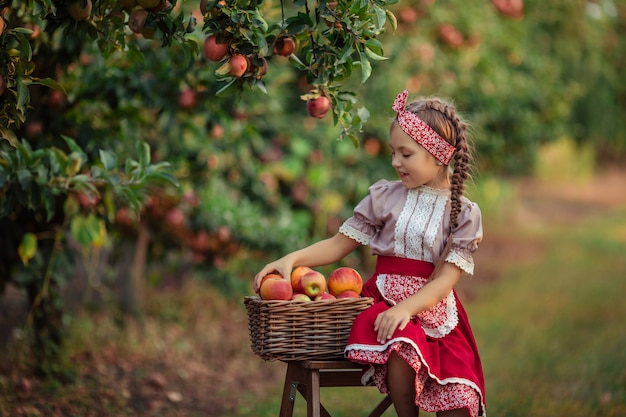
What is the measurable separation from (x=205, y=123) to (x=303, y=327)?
6.57 ft

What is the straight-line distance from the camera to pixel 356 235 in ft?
9.25

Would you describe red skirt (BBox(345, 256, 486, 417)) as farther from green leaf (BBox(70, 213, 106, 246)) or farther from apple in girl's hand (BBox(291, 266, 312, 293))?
green leaf (BBox(70, 213, 106, 246))

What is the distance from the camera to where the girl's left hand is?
2.47 m

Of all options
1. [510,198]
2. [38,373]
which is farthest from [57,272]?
[510,198]

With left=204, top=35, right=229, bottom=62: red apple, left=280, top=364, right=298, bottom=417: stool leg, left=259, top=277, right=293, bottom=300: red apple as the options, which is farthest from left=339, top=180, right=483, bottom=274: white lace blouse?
left=204, top=35, right=229, bottom=62: red apple

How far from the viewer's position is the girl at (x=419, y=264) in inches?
98.9

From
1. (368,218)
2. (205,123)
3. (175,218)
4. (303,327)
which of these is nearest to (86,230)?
(205,123)

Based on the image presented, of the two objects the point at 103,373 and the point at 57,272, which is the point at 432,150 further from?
the point at 103,373

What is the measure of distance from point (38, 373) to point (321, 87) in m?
2.34

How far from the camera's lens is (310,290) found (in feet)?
8.59

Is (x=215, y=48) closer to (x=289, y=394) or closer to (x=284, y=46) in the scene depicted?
(x=284, y=46)

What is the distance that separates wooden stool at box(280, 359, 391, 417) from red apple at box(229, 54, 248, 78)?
2.83 feet

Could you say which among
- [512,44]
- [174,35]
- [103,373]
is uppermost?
[512,44]

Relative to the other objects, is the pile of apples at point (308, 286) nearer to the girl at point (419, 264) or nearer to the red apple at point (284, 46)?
the girl at point (419, 264)
